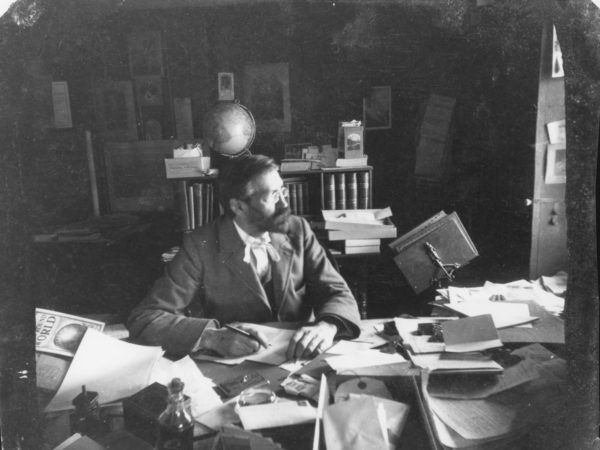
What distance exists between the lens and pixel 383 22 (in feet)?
5.86

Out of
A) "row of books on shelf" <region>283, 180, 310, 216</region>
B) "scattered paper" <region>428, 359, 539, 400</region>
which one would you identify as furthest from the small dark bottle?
"row of books on shelf" <region>283, 180, 310, 216</region>

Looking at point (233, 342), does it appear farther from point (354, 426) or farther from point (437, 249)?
point (437, 249)

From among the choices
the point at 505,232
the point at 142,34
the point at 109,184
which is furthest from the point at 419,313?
the point at 142,34

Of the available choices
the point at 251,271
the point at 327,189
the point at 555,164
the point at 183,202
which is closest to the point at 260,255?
the point at 251,271

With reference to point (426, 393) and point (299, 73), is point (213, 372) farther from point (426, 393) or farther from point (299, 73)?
point (299, 73)

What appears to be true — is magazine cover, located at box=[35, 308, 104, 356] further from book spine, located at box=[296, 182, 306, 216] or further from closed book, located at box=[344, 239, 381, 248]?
closed book, located at box=[344, 239, 381, 248]

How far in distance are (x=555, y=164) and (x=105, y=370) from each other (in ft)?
4.93

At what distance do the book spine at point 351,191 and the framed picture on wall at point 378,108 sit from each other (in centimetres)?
25

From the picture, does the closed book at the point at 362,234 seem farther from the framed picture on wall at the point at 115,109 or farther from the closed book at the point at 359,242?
the framed picture on wall at the point at 115,109

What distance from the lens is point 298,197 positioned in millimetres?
2318

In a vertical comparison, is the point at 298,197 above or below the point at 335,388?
above

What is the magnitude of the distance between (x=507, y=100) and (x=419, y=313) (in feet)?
3.07

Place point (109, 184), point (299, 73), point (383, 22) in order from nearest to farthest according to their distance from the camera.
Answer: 1. point (109, 184)
2. point (383, 22)
3. point (299, 73)

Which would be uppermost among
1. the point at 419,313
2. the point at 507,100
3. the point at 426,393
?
the point at 507,100
